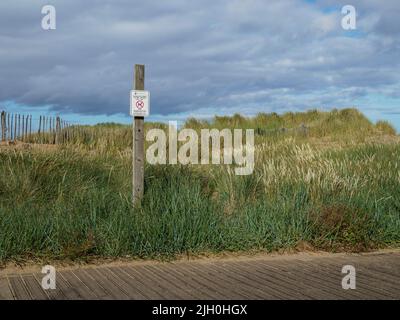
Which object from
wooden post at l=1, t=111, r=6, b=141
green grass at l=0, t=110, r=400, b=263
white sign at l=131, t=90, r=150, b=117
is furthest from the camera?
wooden post at l=1, t=111, r=6, b=141

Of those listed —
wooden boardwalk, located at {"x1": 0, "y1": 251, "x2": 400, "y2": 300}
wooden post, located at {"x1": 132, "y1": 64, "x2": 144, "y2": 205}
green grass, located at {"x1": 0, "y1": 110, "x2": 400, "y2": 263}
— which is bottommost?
wooden boardwalk, located at {"x1": 0, "y1": 251, "x2": 400, "y2": 300}

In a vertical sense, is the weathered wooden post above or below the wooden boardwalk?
above

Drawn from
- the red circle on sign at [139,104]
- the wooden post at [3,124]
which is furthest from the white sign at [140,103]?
the wooden post at [3,124]

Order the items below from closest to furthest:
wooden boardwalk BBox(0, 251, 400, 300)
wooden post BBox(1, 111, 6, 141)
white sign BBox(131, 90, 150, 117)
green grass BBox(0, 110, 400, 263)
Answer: wooden boardwalk BBox(0, 251, 400, 300) < green grass BBox(0, 110, 400, 263) < white sign BBox(131, 90, 150, 117) < wooden post BBox(1, 111, 6, 141)

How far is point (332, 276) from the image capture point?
705 centimetres

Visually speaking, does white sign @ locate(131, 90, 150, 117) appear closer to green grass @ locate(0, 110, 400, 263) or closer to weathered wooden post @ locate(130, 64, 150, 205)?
weathered wooden post @ locate(130, 64, 150, 205)

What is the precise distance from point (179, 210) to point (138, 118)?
2.19 metres

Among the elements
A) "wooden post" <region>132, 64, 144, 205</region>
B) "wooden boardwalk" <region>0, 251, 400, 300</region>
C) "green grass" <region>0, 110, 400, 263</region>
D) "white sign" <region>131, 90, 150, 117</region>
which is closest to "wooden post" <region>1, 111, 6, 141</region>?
"green grass" <region>0, 110, 400, 263</region>

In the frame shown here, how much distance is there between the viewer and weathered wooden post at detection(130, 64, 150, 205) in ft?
32.3

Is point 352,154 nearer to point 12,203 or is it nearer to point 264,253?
point 264,253

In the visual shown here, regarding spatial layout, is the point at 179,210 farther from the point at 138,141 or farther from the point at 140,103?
the point at 140,103

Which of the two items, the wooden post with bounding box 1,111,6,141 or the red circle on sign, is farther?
the wooden post with bounding box 1,111,6,141

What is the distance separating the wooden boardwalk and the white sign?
3.19 m

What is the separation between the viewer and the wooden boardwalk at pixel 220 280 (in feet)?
20.0
